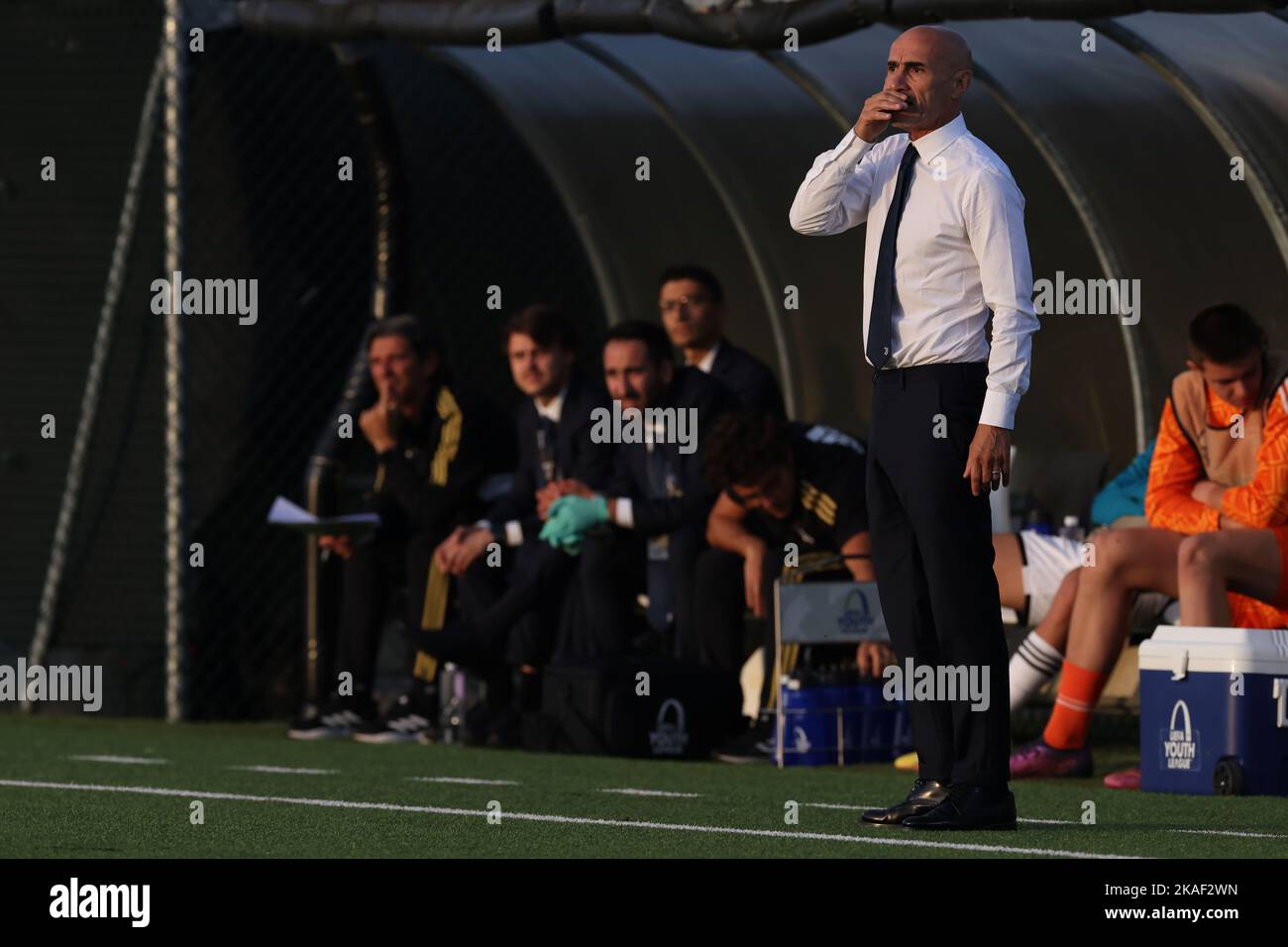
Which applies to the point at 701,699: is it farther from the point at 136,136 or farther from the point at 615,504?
the point at 136,136

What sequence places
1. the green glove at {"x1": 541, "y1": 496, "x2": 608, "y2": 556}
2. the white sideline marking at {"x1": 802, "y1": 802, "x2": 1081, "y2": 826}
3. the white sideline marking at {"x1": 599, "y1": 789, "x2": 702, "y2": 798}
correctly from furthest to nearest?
the green glove at {"x1": 541, "y1": 496, "x2": 608, "y2": 556} → the white sideline marking at {"x1": 599, "y1": 789, "x2": 702, "y2": 798} → the white sideline marking at {"x1": 802, "y1": 802, "x2": 1081, "y2": 826}

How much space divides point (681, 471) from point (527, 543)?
0.69 m

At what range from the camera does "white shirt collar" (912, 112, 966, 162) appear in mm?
5695

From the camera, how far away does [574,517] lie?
9438 millimetres

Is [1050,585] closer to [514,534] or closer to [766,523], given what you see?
[766,523]

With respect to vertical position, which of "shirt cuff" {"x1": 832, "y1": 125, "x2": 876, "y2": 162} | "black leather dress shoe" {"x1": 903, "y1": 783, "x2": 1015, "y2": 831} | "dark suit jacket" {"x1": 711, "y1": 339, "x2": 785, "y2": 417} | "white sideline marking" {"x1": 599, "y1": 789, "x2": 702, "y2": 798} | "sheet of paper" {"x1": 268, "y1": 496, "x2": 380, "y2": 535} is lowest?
"white sideline marking" {"x1": 599, "y1": 789, "x2": 702, "y2": 798}

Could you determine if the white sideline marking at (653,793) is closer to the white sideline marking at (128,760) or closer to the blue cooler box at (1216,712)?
the blue cooler box at (1216,712)

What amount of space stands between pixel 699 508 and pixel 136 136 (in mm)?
3910

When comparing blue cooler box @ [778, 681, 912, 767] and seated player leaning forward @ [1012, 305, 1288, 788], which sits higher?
seated player leaning forward @ [1012, 305, 1288, 788]

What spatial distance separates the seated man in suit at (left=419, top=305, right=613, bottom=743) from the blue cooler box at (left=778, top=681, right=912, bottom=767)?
4.21ft

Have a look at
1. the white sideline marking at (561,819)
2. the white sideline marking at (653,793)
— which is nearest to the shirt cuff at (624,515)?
the white sideline marking at (653,793)

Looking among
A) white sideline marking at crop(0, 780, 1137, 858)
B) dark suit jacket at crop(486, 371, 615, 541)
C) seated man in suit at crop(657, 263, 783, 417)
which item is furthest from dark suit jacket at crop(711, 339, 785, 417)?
white sideline marking at crop(0, 780, 1137, 858)

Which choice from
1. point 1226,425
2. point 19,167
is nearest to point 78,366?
point 19,167

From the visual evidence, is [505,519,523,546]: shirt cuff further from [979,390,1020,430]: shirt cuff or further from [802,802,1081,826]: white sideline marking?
[979,390,1020,430]: shirt cuff
